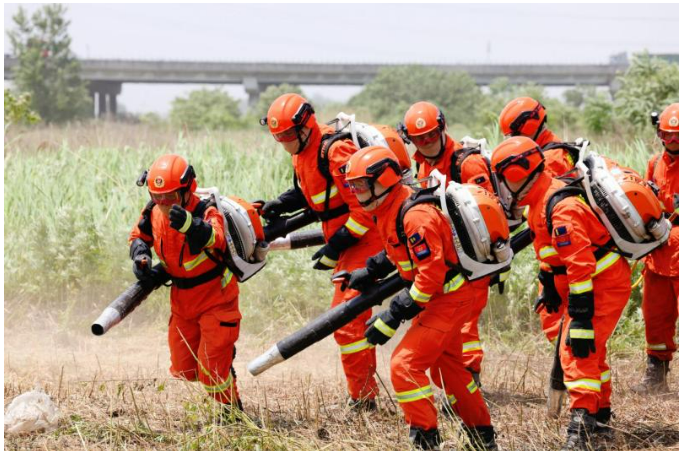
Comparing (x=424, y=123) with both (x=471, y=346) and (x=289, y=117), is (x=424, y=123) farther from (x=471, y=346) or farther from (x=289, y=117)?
(x=471, y=346)

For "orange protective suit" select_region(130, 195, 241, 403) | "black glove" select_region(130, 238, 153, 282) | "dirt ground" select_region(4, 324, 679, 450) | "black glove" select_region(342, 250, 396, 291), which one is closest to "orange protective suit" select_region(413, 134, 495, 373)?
"dirt ground" select_region(4, 324, 679, 450)

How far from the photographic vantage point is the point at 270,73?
179 ft

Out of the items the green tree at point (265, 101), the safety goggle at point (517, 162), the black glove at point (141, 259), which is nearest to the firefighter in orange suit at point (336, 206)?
the safety goggle at point (517, 162)

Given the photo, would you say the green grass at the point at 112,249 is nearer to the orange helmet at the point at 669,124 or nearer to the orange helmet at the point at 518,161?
the orange helmet at the point at 669,124

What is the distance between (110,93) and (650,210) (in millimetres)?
53978

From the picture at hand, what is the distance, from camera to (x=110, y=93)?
55.9 meters

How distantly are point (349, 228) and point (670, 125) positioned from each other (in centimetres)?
244

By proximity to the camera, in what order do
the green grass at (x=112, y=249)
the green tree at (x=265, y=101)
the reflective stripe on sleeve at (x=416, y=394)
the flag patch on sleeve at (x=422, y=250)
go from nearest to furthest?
the flag patch on sleeve at (x=422, y=250), the reflective stripe on sleeve at (x=416, y=394), the green grass at (x=112, y=249), the green tree at (x=265, y=101)

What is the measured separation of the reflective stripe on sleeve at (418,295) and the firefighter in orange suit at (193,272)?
141 cm

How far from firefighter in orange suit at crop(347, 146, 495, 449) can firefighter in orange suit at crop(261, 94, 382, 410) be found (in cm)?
85

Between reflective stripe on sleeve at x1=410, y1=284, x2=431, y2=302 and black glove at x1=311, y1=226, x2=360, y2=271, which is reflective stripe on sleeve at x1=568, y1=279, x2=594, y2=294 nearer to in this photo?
reflective stripe on sleeve at x1=410, y1=284, x2=431, y2=302

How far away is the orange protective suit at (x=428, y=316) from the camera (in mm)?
4805

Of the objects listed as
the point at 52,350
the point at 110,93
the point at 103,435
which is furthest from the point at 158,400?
the point at 110,93

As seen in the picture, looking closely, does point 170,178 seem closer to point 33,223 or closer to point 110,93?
point 33,223
